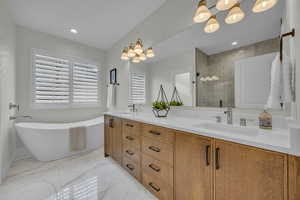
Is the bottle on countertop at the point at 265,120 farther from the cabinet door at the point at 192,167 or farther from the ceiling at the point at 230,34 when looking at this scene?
the ceiling at the point at 230,34

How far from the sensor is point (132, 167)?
168cm

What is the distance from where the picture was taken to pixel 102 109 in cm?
375

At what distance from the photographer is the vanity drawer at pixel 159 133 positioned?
1166 mm

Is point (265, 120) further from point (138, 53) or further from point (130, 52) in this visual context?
point (130, 52)

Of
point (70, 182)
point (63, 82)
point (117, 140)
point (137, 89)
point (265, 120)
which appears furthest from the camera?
point (63, 82)

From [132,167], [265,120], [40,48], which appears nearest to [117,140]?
[132,167]

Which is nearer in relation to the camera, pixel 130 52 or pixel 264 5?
pixel 264 5

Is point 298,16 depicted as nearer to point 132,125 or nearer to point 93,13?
point 132,125

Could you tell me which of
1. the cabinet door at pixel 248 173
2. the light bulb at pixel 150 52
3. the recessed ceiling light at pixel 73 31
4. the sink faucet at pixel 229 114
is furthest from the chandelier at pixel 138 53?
the cabinet door at pixel 248 173

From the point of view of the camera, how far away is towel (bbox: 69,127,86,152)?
2367mm

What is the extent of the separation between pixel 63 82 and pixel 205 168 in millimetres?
3323

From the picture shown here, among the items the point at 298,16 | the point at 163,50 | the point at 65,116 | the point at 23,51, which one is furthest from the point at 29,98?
the point at 298,16

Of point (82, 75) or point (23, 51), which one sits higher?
point (23, 51)

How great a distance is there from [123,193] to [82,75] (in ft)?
9.60
